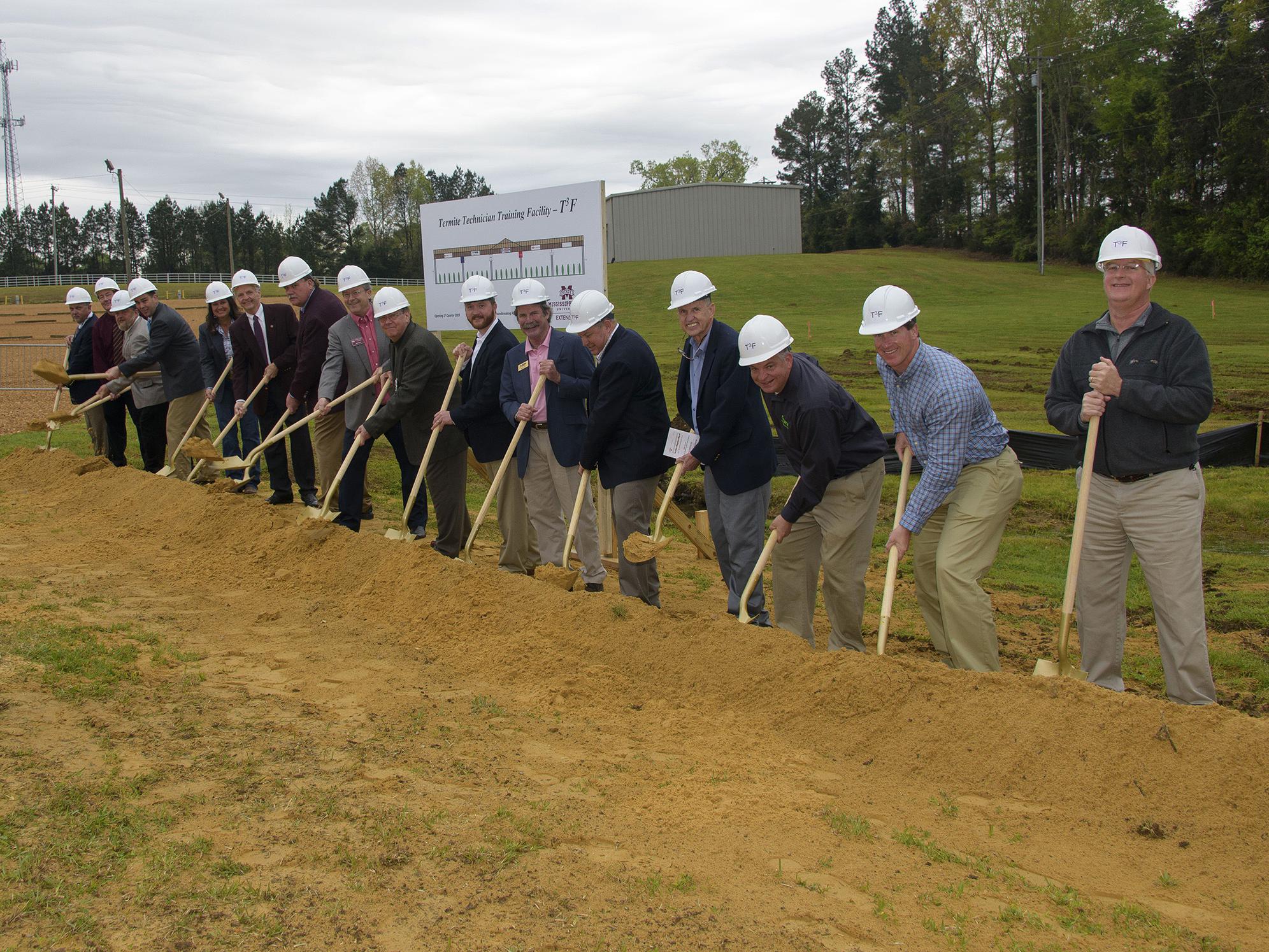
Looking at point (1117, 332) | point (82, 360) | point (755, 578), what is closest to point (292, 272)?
point (82, 360)

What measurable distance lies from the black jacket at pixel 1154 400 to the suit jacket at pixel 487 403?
4010 millimetres

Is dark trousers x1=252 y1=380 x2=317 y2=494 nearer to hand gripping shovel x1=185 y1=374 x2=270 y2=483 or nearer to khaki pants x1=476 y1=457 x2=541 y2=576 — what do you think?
hand gripping shovel x1=185 y1=374 x2=270 y2=483

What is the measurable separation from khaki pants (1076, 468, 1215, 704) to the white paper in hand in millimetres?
2314

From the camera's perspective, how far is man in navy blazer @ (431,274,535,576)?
7.38 metres

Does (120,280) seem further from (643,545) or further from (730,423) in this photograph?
(730,423)

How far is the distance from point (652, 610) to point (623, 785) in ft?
5.68

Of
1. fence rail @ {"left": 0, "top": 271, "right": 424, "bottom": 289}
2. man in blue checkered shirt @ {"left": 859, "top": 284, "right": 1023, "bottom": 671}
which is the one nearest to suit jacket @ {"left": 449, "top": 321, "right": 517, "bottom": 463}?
man in blue checkered shirt @ {"left": 859, "top": 284, "right": 1023, "bottom": 671}

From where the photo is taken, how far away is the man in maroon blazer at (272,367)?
9445 mm

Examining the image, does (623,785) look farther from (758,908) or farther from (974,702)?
(974,702)

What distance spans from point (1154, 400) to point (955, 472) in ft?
3.01

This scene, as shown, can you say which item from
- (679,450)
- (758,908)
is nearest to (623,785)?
(758,908)

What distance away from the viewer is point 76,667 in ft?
17.4

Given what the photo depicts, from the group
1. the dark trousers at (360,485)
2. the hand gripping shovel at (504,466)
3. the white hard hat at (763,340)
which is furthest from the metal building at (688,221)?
the white hard hat at (763,340)

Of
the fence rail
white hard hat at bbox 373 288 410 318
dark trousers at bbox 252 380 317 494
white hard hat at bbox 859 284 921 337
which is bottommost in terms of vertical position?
dark trousers at bbox 252 380 317 494
